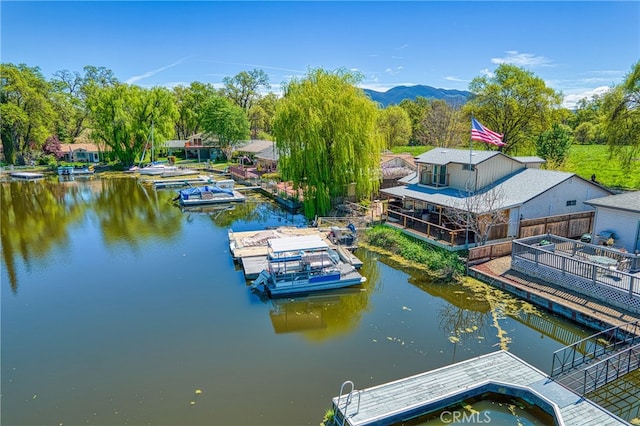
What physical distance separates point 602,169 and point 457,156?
2453cm

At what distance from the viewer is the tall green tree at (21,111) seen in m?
54.3

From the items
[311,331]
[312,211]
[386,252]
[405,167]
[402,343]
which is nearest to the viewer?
[402,343]

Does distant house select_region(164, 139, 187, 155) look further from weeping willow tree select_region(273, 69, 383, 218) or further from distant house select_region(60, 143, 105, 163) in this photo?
weeping willow tree select_region(273, 69, 383, 218)

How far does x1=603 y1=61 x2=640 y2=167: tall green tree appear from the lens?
2527 cm

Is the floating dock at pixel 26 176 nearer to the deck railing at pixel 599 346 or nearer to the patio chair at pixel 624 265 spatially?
the deck railing at pixel 599 346

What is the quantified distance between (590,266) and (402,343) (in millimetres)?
7584

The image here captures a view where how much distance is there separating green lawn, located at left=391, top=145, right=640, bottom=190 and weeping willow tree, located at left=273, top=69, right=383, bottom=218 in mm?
15709

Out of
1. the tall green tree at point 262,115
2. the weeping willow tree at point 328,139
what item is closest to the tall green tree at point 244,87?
the tall green tree at point 262,115

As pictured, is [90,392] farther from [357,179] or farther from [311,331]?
[357,179]

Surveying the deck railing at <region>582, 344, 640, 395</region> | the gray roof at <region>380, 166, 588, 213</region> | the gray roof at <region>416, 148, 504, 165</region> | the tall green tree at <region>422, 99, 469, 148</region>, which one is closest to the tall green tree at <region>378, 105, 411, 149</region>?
the tall green tree at <region>422, 99, 469, 148</region>

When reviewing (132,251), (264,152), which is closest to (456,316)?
(132,251)

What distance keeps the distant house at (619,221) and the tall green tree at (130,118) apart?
53535mm

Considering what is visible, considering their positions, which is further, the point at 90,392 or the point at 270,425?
the point at 90,392

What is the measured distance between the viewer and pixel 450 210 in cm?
2053
